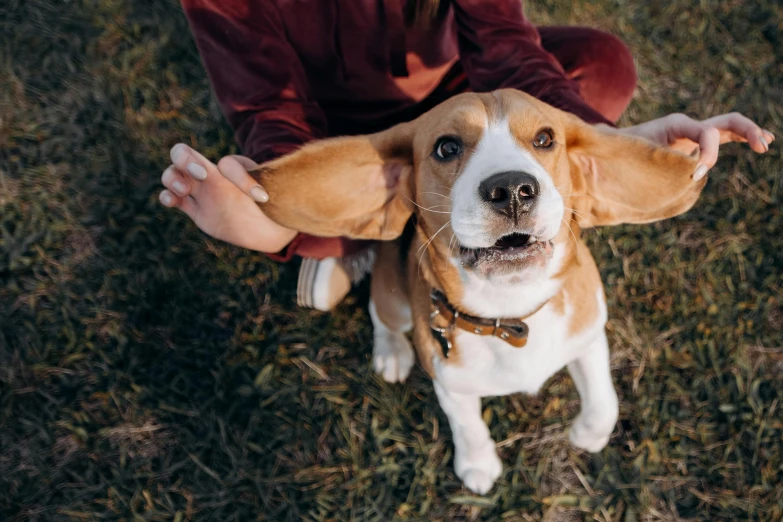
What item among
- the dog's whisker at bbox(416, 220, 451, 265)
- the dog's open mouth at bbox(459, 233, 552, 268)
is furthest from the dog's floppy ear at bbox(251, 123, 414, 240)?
the dog's open mouth at bbox(459, 233, 552, 268)

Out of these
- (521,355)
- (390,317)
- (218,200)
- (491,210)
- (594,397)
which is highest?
(491,210)

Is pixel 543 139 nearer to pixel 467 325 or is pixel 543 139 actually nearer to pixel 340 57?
pixel 467 325

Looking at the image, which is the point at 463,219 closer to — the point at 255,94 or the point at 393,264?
the point at 393,264

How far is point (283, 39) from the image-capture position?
10.8 ft

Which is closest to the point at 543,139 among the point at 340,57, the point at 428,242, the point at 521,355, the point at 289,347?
the point at 428,242

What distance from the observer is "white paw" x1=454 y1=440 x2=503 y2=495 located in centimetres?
347

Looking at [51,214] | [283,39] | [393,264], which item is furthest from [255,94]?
[51,214]

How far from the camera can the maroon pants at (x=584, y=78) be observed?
3.65m

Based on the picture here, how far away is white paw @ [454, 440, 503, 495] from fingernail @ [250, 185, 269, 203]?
1764 millimetres

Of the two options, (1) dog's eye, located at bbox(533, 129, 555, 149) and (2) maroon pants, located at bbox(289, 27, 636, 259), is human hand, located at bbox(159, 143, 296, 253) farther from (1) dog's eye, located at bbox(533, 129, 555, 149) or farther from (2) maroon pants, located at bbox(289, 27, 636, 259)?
(1) dog's eye, located at bbox(533, 129, 555, 149)

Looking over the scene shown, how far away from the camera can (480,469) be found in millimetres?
3500

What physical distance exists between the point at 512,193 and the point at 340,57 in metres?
1.61

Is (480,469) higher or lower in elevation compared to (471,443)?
lower

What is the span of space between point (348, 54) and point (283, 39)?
1.03 feet
